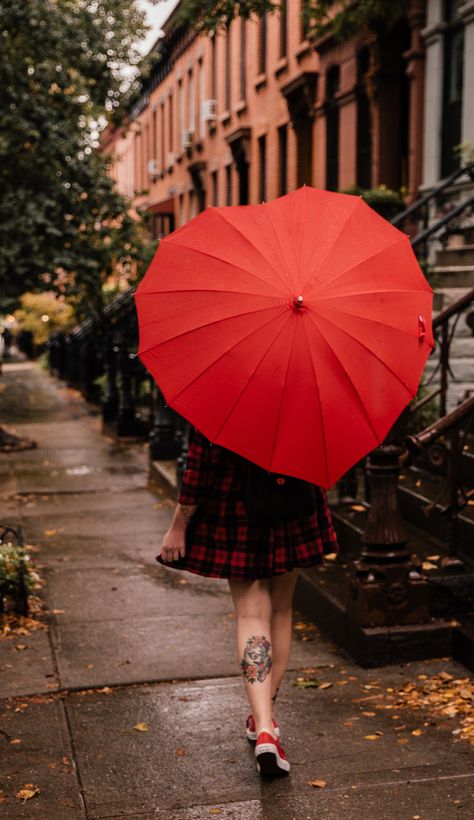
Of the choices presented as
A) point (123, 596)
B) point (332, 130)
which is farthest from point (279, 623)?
point (332, 130)

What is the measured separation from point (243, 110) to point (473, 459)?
837 inches

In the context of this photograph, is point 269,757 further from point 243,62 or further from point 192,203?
point 192,203

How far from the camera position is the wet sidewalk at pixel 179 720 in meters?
4.07

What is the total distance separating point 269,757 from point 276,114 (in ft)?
70.3

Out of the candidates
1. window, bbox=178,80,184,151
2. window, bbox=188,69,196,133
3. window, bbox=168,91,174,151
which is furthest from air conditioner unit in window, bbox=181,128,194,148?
window, bbox=168,91,174,151

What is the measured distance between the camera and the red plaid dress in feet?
13.8

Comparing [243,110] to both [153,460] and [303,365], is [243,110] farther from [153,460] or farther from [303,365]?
[303,365]

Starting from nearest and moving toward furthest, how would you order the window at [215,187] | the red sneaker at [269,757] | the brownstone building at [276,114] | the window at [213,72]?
the red sneaker at [269,757] → the brownstone building at [276,114] → the window at [213,72] → the window at [215,187]

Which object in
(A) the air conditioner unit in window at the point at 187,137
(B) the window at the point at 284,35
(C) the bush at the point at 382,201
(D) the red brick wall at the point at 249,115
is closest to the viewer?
(C) the bush at the point at 382,201

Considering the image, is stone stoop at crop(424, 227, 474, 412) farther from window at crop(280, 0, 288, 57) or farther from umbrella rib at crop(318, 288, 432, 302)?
window at crop(280, 0, 288, 57)

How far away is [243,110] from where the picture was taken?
27.0 meters

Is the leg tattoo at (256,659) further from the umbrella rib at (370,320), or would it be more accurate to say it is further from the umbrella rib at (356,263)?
the umbrella rib at (356,263)

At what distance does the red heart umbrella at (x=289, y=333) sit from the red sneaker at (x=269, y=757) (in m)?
1.09

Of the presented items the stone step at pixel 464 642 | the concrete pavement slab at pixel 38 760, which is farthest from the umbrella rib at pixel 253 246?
the stone step at pixel 464 642
